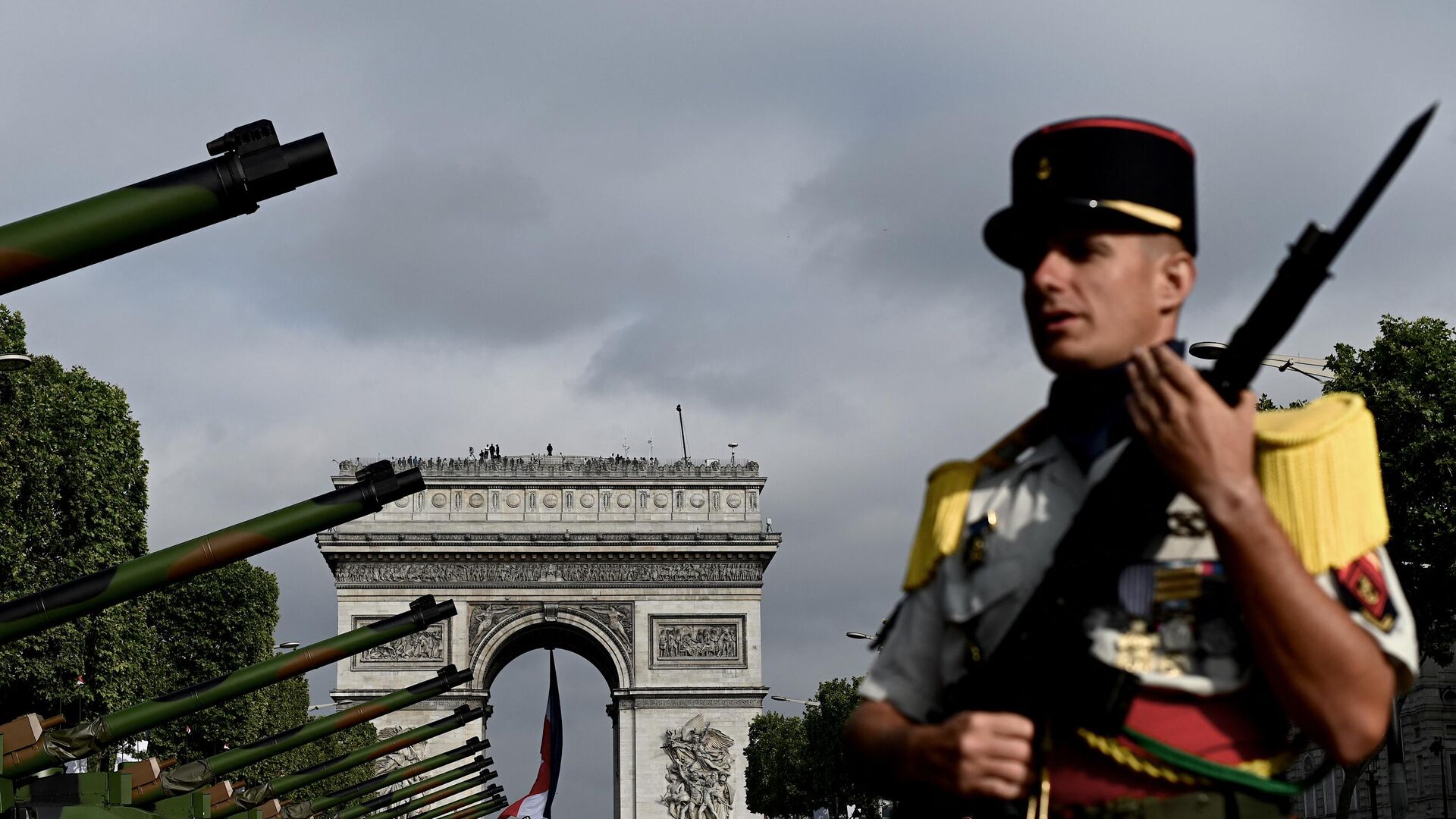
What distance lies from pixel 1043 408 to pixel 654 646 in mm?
70486

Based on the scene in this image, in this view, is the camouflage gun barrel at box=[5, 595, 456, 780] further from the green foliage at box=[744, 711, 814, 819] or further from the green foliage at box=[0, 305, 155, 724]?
the green foliage at box=[744, 711, 814, 819]

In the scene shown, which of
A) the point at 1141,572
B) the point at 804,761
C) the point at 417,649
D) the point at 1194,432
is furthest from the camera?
the point at 804,761

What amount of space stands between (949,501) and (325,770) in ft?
94.3

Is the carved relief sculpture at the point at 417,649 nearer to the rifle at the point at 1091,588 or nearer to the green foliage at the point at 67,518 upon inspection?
the green foliage at the point at 67,518

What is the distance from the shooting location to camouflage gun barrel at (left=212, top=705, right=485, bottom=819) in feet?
81.5

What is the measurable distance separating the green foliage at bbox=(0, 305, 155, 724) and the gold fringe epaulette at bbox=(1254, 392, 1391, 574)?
3128 cm

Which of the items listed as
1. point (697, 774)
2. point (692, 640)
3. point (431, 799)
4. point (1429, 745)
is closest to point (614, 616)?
point (692, 640)

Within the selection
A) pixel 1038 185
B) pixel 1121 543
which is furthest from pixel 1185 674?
pixel 1038 185

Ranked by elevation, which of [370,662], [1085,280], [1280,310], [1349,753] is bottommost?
[1349,753]

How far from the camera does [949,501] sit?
3.39 metres

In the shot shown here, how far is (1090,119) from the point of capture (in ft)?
10.5

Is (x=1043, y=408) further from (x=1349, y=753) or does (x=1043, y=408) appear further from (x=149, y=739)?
(x=149, y=739)

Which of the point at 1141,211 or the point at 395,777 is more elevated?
the point at 395,777

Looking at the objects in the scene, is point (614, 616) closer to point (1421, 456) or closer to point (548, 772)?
point (548, 772)
